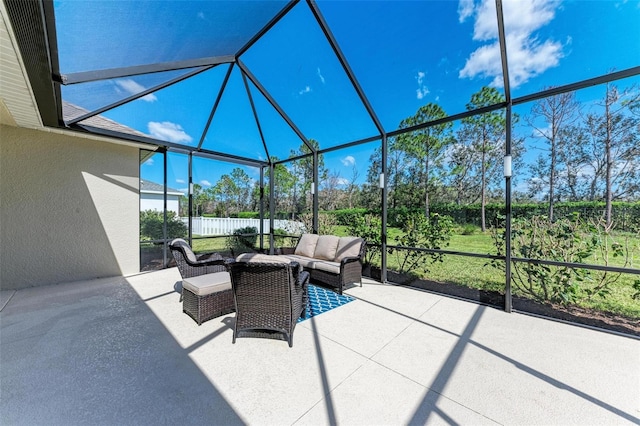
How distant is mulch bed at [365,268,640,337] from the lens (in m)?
3.40

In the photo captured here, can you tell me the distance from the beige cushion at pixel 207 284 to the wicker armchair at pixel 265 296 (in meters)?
0.69

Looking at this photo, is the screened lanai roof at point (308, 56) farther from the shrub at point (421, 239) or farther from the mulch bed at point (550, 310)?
the mulch bed at point (550, 310)

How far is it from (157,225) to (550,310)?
8483 mm

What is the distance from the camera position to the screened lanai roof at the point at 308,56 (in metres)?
2.92

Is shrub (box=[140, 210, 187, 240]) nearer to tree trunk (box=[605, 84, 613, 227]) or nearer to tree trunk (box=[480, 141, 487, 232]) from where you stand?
tree trunk (box=[480, 141, 487, 232])

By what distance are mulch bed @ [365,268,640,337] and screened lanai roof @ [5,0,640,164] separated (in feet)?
10.6

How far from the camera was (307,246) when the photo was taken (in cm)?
620

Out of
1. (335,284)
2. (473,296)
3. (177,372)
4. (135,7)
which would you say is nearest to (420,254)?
(473,296)

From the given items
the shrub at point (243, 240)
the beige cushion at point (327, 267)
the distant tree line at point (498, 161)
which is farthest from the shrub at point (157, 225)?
the beige cushion at point (327, 267)

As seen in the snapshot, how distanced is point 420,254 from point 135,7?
19.1ft

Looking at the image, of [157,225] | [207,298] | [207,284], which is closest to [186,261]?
[207,284]

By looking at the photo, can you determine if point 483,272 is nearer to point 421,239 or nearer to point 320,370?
point 421,239

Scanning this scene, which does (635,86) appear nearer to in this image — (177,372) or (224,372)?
(224,372)

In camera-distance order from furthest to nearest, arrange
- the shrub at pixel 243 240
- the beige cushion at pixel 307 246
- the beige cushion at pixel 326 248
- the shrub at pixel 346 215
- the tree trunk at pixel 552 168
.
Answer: the shrub at pixel 243 240 < the shrub at pixel 346 215 < the beige cushion at pixel 307 246 < the beige cushion at pixel 326 248 < the tree trunk at pixel 552 168
